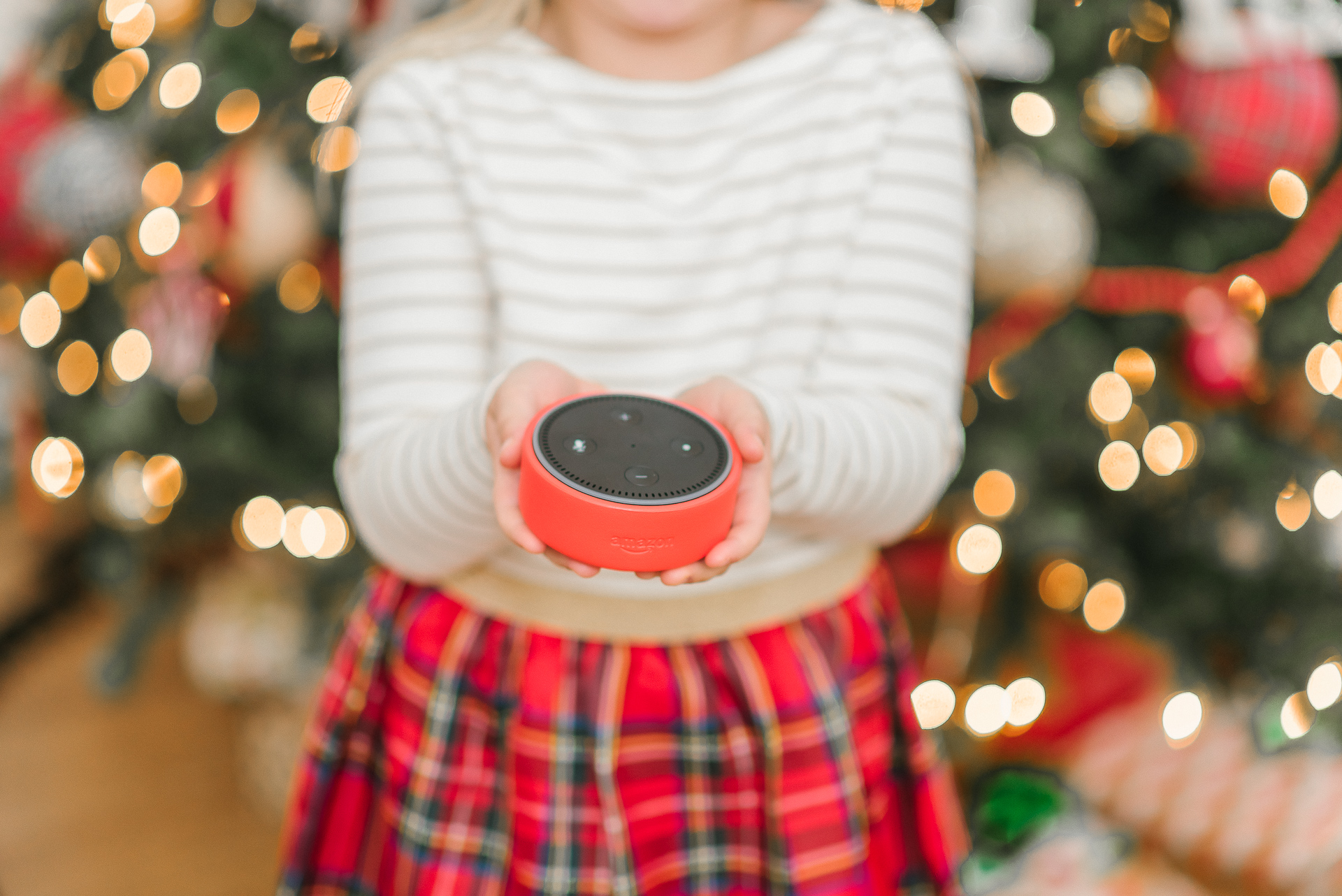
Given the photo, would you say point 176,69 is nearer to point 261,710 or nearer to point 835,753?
point 261,710

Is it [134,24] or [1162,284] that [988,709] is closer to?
[1162,284]

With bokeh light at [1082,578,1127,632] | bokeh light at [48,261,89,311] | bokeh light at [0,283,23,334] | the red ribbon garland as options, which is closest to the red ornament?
the red ribbon garland

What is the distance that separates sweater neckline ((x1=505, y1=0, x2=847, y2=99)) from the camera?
595 mm

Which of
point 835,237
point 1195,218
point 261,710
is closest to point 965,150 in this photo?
point 835,237

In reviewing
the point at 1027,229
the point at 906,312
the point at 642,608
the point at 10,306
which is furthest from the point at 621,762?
the point at 10,306

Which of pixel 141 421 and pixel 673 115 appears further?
pixel 141 421

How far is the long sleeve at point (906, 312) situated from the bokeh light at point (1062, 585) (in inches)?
24.7

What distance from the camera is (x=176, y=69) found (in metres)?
0.97

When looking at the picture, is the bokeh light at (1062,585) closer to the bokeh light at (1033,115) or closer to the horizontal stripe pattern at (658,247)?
the bokeh light at (1033,115)

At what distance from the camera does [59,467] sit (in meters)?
1.17

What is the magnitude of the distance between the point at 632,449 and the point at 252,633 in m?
0.90

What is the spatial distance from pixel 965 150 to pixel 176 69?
81cm

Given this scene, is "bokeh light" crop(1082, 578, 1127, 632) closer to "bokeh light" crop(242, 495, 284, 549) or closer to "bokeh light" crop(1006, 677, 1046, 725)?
"bokeh light" crop(1006, 677, 1046, 725)

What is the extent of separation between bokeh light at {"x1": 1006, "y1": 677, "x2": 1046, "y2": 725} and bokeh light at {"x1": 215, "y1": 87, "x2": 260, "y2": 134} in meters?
1.06
